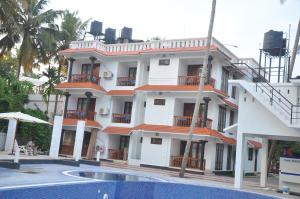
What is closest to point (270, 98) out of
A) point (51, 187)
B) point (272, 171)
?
point (51, 187)

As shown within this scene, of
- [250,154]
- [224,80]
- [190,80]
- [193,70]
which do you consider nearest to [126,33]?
[193,70]

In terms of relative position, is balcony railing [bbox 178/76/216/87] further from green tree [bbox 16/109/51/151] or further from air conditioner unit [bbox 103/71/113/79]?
green tree [bbox 16/109/51/151]

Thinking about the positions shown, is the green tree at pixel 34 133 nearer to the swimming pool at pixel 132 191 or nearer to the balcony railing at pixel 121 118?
the balcony railing at pixel 121 118

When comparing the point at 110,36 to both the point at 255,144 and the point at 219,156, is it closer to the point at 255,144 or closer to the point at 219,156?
the point at 219,156

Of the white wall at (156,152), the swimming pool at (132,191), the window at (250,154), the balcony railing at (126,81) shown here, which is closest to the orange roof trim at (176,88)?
the balcony railing at (126,81)

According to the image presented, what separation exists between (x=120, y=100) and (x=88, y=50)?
4927mm

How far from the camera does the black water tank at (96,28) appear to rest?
3691cm

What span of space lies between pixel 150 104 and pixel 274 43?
1019 cm

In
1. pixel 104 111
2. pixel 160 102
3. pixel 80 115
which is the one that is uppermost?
pixel 160 102

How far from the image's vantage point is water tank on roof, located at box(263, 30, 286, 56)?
24.8m

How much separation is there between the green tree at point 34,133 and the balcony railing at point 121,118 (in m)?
5.84

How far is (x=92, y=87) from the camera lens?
101 feet

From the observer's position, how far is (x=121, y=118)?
1244 inches

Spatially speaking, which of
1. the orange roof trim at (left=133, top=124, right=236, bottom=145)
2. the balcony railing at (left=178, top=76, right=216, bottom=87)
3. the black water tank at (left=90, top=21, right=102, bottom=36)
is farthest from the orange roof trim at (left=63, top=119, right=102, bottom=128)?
the black water tank at (left=90, top=21, right=102, bottom=36)
